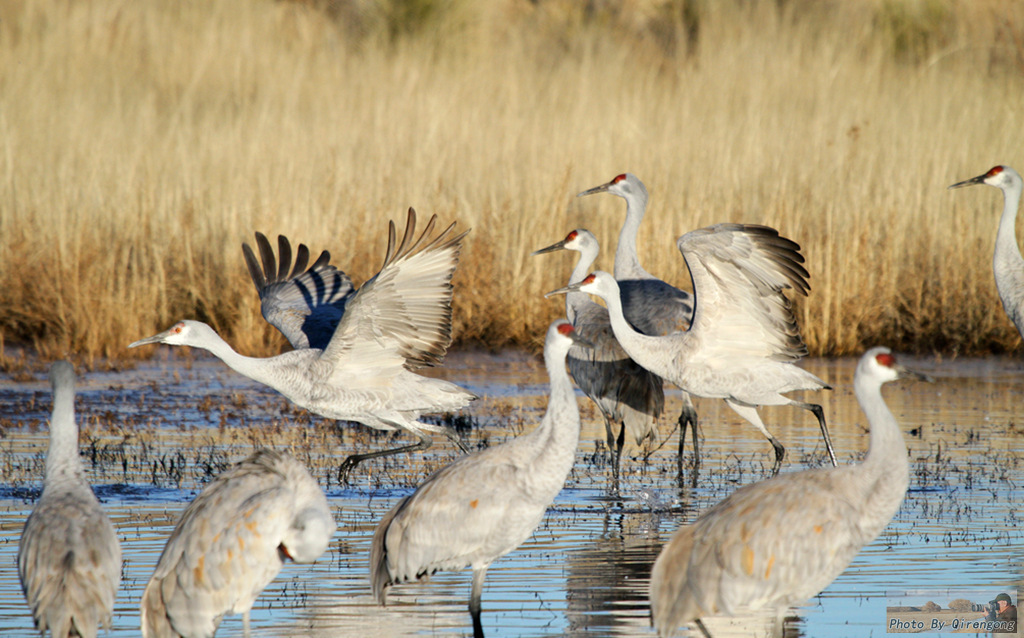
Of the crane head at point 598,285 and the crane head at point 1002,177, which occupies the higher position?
the crane head at point 1002,177

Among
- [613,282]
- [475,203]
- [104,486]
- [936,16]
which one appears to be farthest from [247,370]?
[936,16]

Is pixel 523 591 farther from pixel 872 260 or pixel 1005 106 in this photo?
pixel 1005 106

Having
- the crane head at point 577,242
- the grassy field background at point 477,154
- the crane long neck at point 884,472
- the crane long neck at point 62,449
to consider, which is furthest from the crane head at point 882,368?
the grassy field background at point 477,154

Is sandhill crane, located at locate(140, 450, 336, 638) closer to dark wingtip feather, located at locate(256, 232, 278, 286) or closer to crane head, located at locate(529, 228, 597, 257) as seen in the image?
dark wingtip feather, located at locate(256, 232, 278, 286)

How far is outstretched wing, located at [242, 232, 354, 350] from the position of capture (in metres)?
7.70

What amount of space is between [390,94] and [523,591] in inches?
388

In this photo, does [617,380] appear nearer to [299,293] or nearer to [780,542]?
[299,293]

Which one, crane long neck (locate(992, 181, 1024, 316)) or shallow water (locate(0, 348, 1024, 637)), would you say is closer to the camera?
shallow water (locate(0, 348, 1024, 637))

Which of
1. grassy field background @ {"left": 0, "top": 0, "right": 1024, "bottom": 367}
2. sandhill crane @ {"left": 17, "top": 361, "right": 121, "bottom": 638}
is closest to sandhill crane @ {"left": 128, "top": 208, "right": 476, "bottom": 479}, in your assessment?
sandhill crane @ {"left": 17, "top": 361, "right": 121, "bottom": 638}

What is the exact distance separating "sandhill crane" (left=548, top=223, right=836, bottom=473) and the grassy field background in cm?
300

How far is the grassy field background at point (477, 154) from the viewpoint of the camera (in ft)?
34.3

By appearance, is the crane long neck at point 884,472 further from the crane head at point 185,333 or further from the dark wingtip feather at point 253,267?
the dark wingtip feather at point 253,267

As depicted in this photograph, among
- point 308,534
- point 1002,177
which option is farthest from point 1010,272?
point 308,534

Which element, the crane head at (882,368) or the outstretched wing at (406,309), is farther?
the outstretched wing at (406,309)
